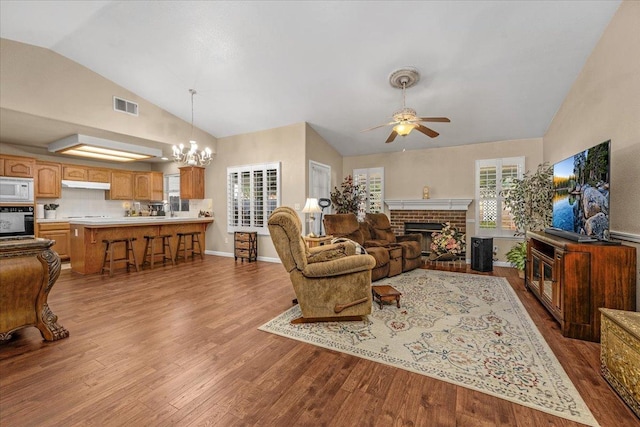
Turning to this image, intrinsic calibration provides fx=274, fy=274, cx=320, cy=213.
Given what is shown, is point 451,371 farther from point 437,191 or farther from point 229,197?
point 229,197

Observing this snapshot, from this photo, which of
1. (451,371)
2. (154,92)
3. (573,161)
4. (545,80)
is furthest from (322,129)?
(451,371)

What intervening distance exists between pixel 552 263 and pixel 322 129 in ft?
14.6

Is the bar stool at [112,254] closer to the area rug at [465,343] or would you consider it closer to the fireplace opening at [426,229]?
the area rug at [465,343]

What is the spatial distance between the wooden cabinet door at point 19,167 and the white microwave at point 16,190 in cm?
12

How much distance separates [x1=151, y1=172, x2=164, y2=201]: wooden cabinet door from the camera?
25.0 ft

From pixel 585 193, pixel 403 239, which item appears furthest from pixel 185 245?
pixel 585 193

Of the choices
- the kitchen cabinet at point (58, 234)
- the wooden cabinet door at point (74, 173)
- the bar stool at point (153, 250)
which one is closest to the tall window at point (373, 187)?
the bar stool at point (153, 250)

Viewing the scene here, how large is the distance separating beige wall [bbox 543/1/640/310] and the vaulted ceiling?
0.82ft

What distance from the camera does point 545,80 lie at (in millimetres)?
3863

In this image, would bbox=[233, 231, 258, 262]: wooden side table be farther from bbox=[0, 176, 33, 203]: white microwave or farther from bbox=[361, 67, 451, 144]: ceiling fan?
bbox=[0, 176, 33, 203]: white microwave

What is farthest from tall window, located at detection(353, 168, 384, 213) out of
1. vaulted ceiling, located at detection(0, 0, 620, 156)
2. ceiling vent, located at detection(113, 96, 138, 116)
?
ceiling vent, located at detection(113, 96, 138, 116)

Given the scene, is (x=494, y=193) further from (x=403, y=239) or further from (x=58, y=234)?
(x=58, y=234)

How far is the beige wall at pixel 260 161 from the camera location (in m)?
5.62

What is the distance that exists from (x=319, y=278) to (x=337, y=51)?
9.65 feet
